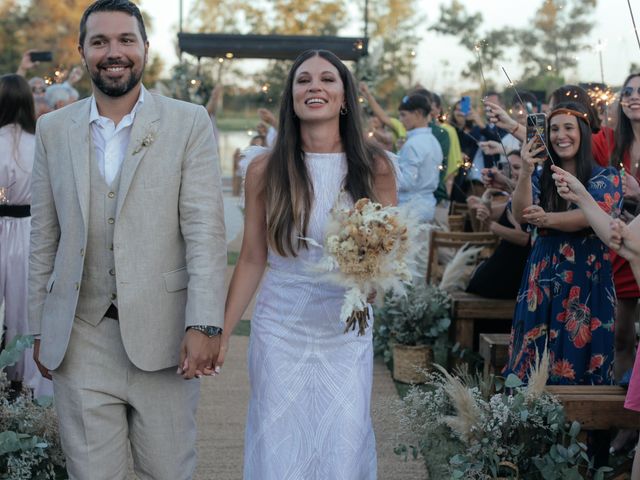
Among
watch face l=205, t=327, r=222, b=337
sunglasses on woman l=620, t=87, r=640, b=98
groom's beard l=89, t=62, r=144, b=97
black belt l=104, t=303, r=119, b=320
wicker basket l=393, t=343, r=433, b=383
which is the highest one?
sunglasses on woman l=620, t=87, r=640, b=98

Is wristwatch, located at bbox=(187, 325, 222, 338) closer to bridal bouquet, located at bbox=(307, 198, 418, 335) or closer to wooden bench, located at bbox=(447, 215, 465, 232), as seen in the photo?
bridal bouquet, located at bbox=(307, 198, 418, 335)

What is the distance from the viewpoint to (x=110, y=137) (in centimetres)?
355

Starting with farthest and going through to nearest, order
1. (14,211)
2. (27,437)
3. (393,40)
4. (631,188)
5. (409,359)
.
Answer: (393,40), (409,359), (14,211), (631,188), (27,437)

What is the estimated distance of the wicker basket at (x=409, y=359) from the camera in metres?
7.41

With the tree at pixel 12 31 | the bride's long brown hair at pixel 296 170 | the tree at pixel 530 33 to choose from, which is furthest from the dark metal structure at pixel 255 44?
the tree at pixel 12 31

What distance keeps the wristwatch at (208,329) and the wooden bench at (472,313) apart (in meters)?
3.94

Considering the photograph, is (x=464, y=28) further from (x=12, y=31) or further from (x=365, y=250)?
(x=365, y=250)

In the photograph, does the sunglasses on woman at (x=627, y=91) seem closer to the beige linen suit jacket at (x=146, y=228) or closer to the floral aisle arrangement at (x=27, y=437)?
the beige linen suit jacket at (x=146, y=228)

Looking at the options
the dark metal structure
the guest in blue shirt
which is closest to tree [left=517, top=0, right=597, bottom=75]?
the dark metal structure

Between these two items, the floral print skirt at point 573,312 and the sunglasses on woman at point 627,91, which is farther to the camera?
the sunglasses on woman at point 627,91

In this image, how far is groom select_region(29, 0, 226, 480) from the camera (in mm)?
3443

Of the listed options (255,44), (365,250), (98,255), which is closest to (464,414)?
(365,250)

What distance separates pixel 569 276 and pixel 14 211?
140 inches

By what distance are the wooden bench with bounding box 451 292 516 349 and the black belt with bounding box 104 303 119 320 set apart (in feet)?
13.4
